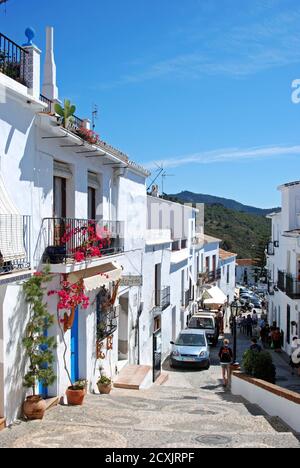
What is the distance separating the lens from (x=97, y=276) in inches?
508

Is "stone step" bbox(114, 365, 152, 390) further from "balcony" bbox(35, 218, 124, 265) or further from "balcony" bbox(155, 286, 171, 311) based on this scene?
"balcony" bbox(155, 286, 171, 311)

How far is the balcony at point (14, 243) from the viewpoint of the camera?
356 inches

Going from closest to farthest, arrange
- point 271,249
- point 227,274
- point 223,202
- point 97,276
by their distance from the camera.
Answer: point 97,276 < point 271,249 < point 227,274 < point 223,202

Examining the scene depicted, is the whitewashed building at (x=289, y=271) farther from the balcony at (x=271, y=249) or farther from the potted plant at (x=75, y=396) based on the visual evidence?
the potted plant at (x=75, y=396)

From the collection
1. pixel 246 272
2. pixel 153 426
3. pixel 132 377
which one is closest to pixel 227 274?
pixel 246 272

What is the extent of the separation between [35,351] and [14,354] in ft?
1.76

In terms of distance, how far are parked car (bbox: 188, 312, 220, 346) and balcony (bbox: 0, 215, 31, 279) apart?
21.3 meters

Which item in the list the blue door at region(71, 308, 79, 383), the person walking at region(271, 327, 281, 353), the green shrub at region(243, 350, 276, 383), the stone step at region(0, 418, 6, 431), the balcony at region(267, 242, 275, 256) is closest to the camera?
the stone step at region(0, 418, 6, 431)

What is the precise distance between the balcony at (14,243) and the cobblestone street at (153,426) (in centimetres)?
284

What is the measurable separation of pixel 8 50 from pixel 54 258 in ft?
14.2

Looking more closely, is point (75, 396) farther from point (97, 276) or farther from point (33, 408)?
point (97, 276)

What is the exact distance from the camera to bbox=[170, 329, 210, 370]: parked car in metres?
22.4

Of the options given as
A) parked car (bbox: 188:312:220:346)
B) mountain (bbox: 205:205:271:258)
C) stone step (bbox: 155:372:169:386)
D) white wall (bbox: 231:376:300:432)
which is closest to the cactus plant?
white wall (bbox: 231:376:300:432)
